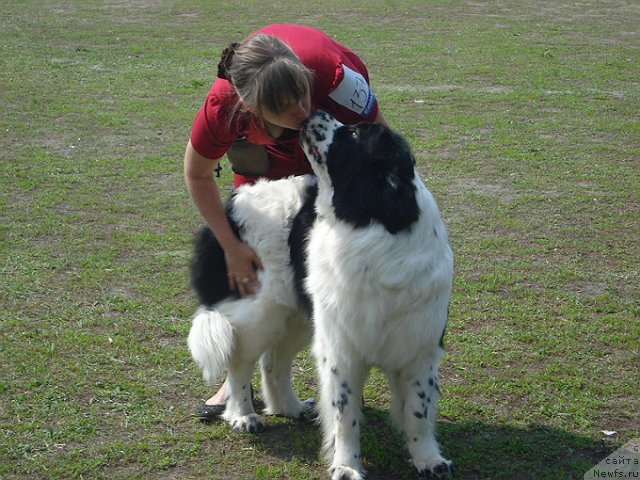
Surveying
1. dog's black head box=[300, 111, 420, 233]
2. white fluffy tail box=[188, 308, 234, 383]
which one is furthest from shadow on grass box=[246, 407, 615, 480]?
dog's black head box=[300, 111, 420, 233]

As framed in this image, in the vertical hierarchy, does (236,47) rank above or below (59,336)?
above

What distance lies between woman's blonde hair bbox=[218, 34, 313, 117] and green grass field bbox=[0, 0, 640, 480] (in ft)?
5.38

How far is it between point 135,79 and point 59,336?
8.46 m

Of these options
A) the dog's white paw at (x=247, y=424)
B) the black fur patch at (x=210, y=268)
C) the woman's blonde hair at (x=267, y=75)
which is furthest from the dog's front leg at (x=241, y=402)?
the woman's blonde hair at (x=267, y=75)

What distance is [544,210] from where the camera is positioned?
696cm

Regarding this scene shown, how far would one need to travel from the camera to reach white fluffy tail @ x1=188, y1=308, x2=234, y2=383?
387 centimetres

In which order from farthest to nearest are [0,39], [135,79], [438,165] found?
[0,39] < [135,79] < [438,165]

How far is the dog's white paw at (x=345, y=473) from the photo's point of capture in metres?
3.46

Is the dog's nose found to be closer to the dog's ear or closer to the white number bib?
the white number bib

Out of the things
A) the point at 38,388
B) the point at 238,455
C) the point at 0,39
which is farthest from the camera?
the point at 0,39

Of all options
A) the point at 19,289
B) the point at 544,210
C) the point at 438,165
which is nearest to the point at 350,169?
the point at 19,289

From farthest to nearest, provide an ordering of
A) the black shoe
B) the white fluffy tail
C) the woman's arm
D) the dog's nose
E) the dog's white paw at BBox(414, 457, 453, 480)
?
the black shoe
the white fluffy tail
the woman's arm
the dog's white paw at BBox(414, 457, 453, 480)
the dog's nose

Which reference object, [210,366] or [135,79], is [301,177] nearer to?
[210,366]

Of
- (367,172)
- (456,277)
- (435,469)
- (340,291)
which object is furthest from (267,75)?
(456,277)
